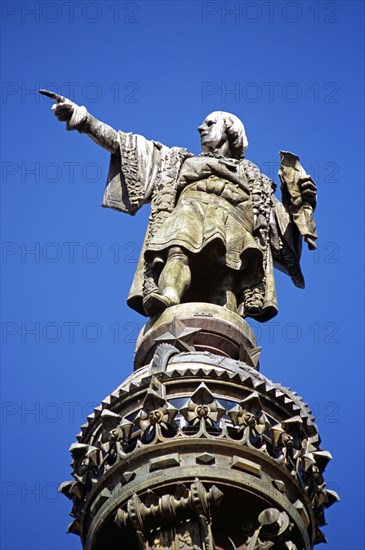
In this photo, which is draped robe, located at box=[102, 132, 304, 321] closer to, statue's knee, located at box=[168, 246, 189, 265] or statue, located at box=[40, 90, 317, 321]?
statue, located at box=[40, 90, 317, 321]

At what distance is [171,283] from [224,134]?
4475mm

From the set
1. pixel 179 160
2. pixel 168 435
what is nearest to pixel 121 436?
pixel 168 435

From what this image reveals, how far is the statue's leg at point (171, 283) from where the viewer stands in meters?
21.7

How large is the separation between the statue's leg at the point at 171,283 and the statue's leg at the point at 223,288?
2.42ft

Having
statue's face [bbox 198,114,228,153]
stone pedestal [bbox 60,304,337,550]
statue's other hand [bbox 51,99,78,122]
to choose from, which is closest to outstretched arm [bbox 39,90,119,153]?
statue's other hand [bbox 51,99,78,122]

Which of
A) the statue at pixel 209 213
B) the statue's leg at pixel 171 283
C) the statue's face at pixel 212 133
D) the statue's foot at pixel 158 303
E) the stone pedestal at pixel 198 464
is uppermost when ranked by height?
the statue's face at pixel 212 133

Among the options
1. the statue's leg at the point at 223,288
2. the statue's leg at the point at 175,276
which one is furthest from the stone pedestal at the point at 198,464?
the statue's leg at the point at 223,288

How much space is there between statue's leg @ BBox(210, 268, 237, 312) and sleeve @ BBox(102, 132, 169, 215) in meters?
2.52

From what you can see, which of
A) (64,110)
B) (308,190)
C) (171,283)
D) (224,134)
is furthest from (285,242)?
(64,110)

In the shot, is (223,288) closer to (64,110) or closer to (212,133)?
(212,133)

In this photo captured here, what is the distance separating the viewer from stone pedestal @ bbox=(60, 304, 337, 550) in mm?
17453

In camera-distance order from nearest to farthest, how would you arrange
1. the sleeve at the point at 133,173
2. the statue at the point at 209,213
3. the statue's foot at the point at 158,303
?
the statue's foot at the point at 158,303, the statue at the point at 209,213, the sleeve at the point at 133,173

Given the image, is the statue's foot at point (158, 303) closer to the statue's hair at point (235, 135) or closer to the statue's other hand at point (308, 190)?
the statue's other hand at point (308, 190)

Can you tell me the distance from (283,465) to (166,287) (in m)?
4.45
